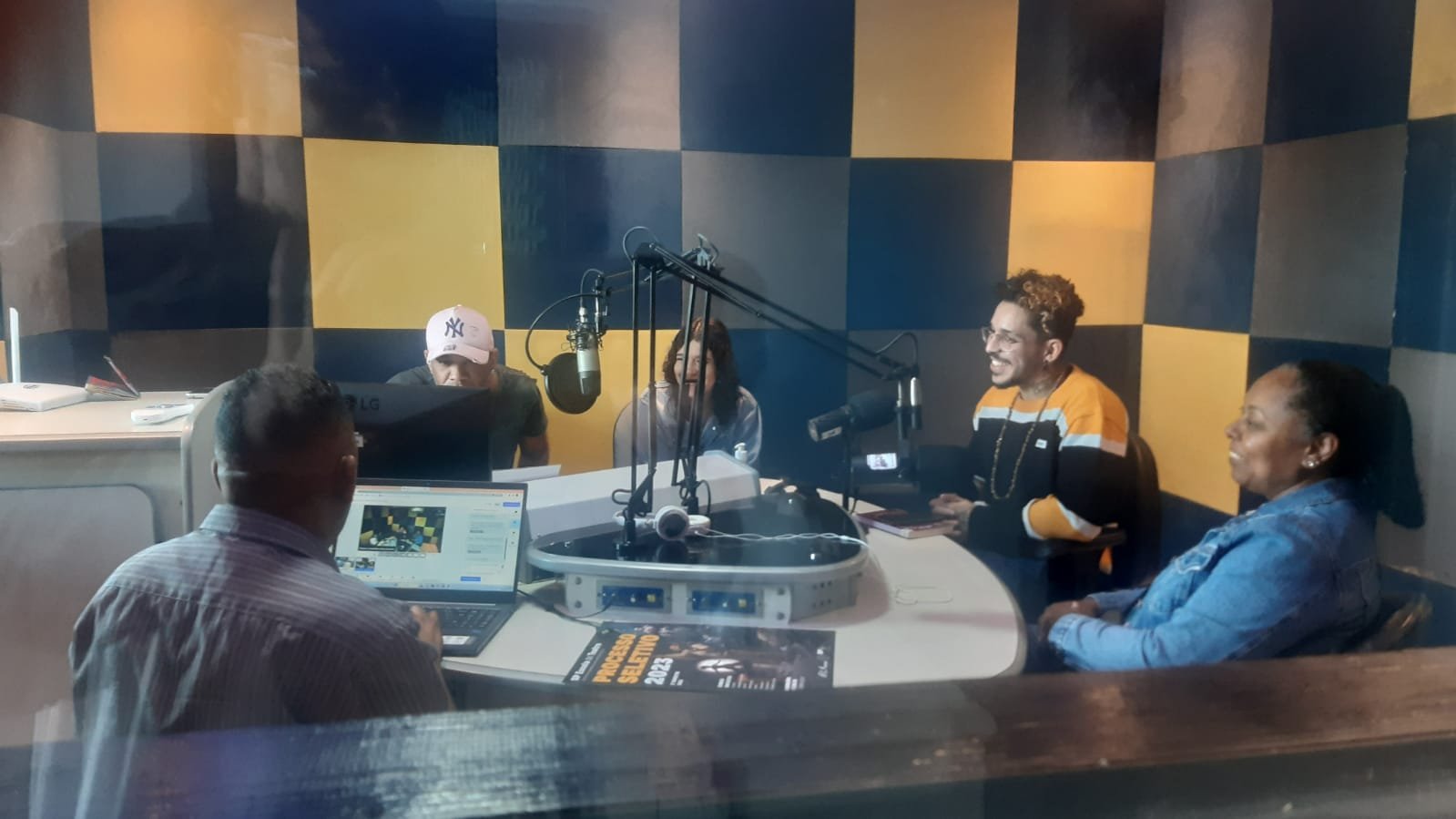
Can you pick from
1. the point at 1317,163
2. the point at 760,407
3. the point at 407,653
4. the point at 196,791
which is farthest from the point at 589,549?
the point at 1317,163

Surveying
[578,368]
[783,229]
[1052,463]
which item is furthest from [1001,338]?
[578,368]

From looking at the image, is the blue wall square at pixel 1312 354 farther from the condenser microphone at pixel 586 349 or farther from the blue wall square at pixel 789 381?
the condenser microphone at pixel 586 349

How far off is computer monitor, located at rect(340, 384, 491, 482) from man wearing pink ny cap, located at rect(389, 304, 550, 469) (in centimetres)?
3

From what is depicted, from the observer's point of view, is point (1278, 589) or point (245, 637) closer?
point (245, 637)

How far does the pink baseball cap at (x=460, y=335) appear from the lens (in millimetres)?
909

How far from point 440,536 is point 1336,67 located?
1.39m

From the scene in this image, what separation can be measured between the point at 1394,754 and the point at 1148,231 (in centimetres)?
90

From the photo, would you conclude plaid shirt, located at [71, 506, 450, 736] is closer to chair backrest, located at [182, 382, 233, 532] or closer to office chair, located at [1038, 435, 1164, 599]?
chair backrest, located at [182, 382, 233, 532]

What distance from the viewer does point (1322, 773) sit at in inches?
16.1

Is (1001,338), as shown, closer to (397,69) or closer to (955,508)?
(955,508)

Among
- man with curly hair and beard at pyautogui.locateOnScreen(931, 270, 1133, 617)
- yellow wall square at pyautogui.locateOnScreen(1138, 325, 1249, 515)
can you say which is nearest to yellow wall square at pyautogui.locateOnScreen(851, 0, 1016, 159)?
man with curly hair and beard at pyautogui.locateOnScreen(931, 270, 1133, 617)

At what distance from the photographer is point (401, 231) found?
86 centimetres

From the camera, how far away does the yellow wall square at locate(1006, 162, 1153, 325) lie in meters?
1.11

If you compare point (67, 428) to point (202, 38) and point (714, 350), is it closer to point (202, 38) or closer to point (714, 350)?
point (202, 38)
